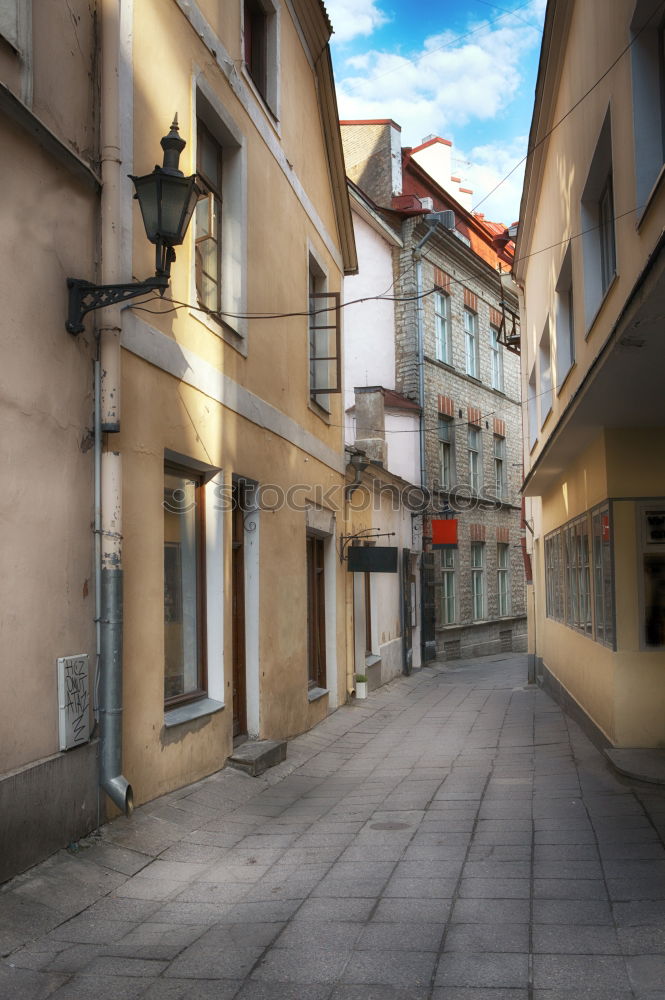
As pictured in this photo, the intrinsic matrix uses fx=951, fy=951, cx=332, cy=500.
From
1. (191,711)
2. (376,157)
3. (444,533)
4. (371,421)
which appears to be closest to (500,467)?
(444,533)

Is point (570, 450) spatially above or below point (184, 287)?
below

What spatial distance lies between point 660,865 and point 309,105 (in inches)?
399

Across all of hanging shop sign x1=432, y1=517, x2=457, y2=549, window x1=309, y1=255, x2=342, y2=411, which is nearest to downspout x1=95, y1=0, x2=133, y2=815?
window x1=309, y1=255, x2=342, y2=411

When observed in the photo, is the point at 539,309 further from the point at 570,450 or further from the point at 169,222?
the point at 169,222

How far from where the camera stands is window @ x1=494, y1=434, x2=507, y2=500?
2716 cm

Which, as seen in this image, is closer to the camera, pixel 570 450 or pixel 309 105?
pixel 570 450

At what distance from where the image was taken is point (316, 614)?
12.5m

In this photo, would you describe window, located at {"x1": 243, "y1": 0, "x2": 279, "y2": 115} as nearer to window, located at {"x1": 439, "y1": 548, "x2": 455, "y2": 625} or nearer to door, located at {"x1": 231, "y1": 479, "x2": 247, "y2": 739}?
door, located at {"x1": 231, "y1": 479, "x2": 247, "y2": 739}

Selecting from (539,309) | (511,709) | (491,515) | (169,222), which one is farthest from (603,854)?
(491,515)

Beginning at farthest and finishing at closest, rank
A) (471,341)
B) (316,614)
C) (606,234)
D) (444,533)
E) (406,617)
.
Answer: (471,341) → (444,533) → (406,617) → (316,614) → (606,234)

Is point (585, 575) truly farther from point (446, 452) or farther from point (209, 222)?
point (446, 452)

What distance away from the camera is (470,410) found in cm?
2519

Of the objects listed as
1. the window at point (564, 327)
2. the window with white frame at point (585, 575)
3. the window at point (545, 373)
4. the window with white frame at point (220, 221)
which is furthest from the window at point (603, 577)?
the window with white frame at point (220, 221)

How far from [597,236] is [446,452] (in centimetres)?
1560
